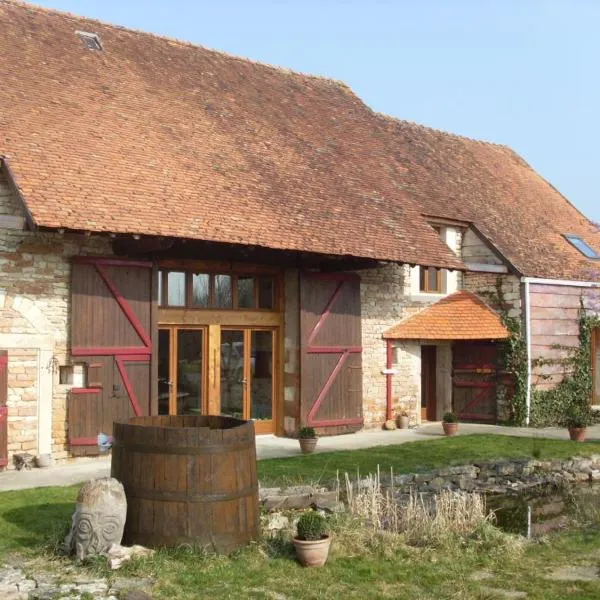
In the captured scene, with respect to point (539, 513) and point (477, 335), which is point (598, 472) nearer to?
point (539, 513)

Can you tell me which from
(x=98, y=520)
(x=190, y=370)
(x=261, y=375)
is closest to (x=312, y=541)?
(x=98, y=520)

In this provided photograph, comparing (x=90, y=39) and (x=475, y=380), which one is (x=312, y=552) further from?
(x=90, y=39)

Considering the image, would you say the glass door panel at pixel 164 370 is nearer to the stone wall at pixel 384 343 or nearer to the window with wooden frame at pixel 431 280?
the stone wall at pixel 384 343

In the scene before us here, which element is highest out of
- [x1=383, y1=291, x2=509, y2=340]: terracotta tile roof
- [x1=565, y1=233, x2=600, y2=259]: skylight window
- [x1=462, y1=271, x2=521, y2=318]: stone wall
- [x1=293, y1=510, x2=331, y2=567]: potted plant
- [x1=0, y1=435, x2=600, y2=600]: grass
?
[x1=565, y1=233, x2=600, y2=259]: skylight window

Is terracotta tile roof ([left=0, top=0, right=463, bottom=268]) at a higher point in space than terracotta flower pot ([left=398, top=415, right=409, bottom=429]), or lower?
higher

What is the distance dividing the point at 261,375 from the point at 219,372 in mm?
956

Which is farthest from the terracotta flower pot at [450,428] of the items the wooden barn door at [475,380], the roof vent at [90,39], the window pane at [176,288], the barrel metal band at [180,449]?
the roof vent at [90,39]

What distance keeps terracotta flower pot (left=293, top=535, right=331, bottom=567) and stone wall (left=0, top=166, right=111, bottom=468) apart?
6.17 m

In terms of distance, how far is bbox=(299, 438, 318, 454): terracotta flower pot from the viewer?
43.0 feet

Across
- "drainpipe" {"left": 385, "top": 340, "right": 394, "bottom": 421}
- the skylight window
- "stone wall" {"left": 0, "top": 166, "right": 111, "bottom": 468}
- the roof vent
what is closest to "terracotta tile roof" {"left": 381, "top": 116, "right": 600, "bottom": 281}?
the skylight window

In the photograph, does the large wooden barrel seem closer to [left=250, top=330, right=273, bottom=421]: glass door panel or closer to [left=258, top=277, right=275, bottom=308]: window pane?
[left=250, top=330, right=273, bottom=421]: glass door panel

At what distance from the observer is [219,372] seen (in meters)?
14.6

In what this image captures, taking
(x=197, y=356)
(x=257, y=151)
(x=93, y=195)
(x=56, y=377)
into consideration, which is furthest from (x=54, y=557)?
(x=257, y=151)

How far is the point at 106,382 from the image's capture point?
41.5ft
